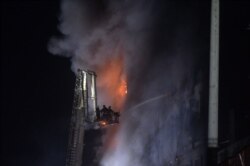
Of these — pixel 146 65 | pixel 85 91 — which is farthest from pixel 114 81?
pixel 85 91

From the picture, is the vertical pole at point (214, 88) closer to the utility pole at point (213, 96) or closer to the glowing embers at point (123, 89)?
the utility pole at point (213, 96)

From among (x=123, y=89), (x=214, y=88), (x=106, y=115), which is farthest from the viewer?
(x=123, y=89)

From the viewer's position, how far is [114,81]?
58.9 feet

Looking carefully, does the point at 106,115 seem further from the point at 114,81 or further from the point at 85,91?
the point at 114,81

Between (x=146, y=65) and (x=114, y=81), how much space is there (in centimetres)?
231

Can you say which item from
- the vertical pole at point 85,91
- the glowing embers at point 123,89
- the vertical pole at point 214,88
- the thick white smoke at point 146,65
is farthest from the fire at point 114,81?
the vertical pole at point 214,88

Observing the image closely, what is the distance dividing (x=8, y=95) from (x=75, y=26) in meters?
4.87

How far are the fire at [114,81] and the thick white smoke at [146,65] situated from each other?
0.35 m

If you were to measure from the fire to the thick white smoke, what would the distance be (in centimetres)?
35

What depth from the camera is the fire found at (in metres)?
17.4

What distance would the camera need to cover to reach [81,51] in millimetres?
16172
